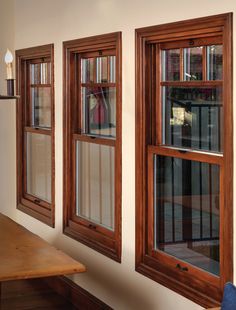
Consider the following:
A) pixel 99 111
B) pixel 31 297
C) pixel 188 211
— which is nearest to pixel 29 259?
pixel 188 211

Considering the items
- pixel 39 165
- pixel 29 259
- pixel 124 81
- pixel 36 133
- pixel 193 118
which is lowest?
pixel 29 259

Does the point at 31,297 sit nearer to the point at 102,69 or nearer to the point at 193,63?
the point at 102,69

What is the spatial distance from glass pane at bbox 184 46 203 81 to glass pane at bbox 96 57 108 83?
3.61 feet

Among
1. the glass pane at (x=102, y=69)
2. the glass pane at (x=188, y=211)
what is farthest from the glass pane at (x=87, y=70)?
the glass pane at (x=188, y=211)

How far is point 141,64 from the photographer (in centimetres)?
427

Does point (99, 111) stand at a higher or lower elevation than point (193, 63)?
lower

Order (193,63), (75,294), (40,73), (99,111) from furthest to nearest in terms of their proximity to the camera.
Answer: (40,73), (75,294), (99,111), (193,63)

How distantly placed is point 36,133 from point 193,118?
8.86ft

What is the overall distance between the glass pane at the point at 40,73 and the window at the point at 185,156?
6.28 ft

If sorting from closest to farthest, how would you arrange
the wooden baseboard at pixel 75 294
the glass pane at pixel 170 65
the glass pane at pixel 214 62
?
the glass pane at pixel 214 62 → the glass pane at pixel 170 65 → the wooden baseboard at pixel 75 294

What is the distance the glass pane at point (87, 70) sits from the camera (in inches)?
205

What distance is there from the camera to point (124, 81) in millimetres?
4504

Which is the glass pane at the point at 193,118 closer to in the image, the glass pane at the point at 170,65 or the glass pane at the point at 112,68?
the glass pane at the point at 170,65

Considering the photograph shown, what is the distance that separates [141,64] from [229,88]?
0.97 m
